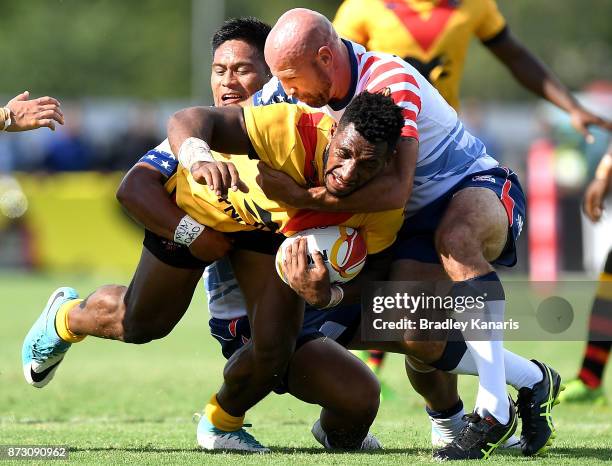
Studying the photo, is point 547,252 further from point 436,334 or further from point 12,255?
point 436,334

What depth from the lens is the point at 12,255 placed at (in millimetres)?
18016

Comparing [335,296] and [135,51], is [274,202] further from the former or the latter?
[135,51]

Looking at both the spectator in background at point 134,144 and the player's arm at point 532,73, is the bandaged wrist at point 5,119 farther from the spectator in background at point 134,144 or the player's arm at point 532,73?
the spectator in background at point 134,144

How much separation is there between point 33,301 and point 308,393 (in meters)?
8.48

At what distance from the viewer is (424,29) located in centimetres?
771

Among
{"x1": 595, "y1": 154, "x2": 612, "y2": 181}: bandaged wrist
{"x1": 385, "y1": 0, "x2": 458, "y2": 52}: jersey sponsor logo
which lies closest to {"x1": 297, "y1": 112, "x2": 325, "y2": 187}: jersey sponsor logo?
{"x1": 385, "y1": 0, "x2": 458, "y2": 52}: jersey sponsor logo

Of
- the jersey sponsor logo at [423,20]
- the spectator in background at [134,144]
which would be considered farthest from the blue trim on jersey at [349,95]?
the spectator in background at [134,144]

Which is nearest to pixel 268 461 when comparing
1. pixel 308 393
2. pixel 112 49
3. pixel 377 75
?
pixel 308 393

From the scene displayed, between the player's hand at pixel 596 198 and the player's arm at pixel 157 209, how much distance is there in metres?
2.96

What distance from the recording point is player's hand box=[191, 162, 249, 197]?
15.0 ft

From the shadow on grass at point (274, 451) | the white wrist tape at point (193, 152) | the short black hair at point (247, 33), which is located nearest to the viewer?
the white wrist tape at point (193, 152)

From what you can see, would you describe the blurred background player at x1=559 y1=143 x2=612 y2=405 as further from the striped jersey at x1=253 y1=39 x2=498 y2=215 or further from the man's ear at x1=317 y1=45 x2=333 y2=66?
the man's ear at x1=317 y1=45 x2=333 y2=66

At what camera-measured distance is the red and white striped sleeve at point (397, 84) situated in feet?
16.9

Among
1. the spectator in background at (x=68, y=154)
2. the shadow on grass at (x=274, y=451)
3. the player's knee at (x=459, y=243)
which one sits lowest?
the spectator in background at (x=68, y=154)
